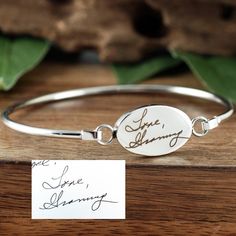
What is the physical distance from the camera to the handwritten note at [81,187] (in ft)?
2.14

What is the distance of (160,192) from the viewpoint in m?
0.65

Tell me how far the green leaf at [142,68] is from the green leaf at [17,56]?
0.36 ft

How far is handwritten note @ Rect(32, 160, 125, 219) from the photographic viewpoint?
2.14 feet

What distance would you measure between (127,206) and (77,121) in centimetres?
17

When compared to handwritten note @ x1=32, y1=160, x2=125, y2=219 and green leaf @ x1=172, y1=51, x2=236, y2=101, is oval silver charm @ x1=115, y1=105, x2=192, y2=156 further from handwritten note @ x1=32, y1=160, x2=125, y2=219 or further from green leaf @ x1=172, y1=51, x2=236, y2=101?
green leaf @ x1=172, y1=51, x2=236, y2=101

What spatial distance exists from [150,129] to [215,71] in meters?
0.31

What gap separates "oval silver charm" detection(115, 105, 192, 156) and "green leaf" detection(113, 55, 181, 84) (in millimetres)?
305

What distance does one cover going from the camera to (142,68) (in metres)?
1.00

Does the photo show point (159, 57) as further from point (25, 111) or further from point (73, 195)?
point (73, 195)
